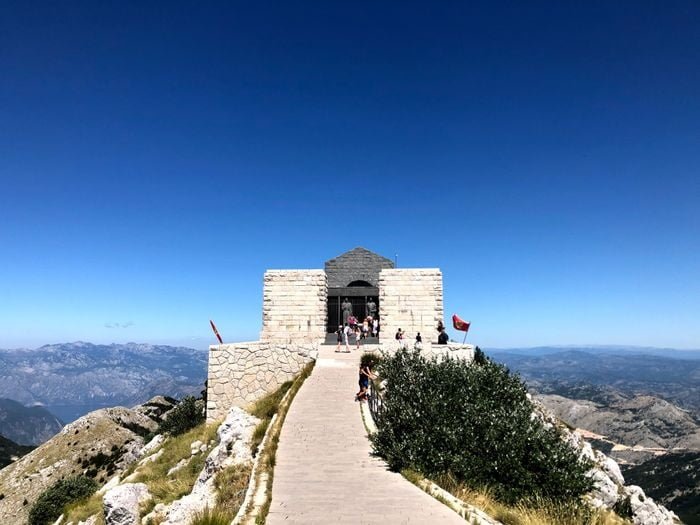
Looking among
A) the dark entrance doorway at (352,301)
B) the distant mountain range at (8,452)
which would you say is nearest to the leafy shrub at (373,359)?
the dark entrance doorway at (352,301)

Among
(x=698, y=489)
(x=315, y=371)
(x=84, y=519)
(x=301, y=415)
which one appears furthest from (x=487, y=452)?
(x=698, y=489)

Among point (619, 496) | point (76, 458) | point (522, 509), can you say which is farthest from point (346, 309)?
point (76, 458)

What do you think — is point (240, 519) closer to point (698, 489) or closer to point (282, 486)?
point (282, 486)

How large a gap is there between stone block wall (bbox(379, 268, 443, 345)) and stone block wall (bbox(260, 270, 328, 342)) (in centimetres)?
382

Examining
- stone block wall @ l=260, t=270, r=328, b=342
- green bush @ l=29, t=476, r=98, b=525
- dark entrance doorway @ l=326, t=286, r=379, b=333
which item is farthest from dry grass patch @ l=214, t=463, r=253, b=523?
green bush @ l=29, t=476, r=98, b=525

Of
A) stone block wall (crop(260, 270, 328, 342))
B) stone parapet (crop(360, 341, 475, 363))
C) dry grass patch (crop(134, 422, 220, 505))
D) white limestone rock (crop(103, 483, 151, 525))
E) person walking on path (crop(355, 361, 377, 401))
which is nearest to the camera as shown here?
white limestone rock (crop(103, 483, 151, 525))

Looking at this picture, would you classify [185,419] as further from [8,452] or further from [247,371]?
[8,452]

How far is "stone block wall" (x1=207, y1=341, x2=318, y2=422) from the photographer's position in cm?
1972

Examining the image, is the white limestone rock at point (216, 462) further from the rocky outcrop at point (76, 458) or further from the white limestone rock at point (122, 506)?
the rocky outcrop at point (76, 458)

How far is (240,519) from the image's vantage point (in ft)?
22.8

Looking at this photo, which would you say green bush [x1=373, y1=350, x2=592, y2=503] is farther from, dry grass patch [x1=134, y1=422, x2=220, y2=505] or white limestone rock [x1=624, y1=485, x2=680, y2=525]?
white limestone rock [x1=624, y1=485, x2=680, y2=525]

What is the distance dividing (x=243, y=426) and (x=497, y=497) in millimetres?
7859

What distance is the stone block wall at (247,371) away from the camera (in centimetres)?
1972

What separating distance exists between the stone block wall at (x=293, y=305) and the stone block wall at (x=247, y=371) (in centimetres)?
464
